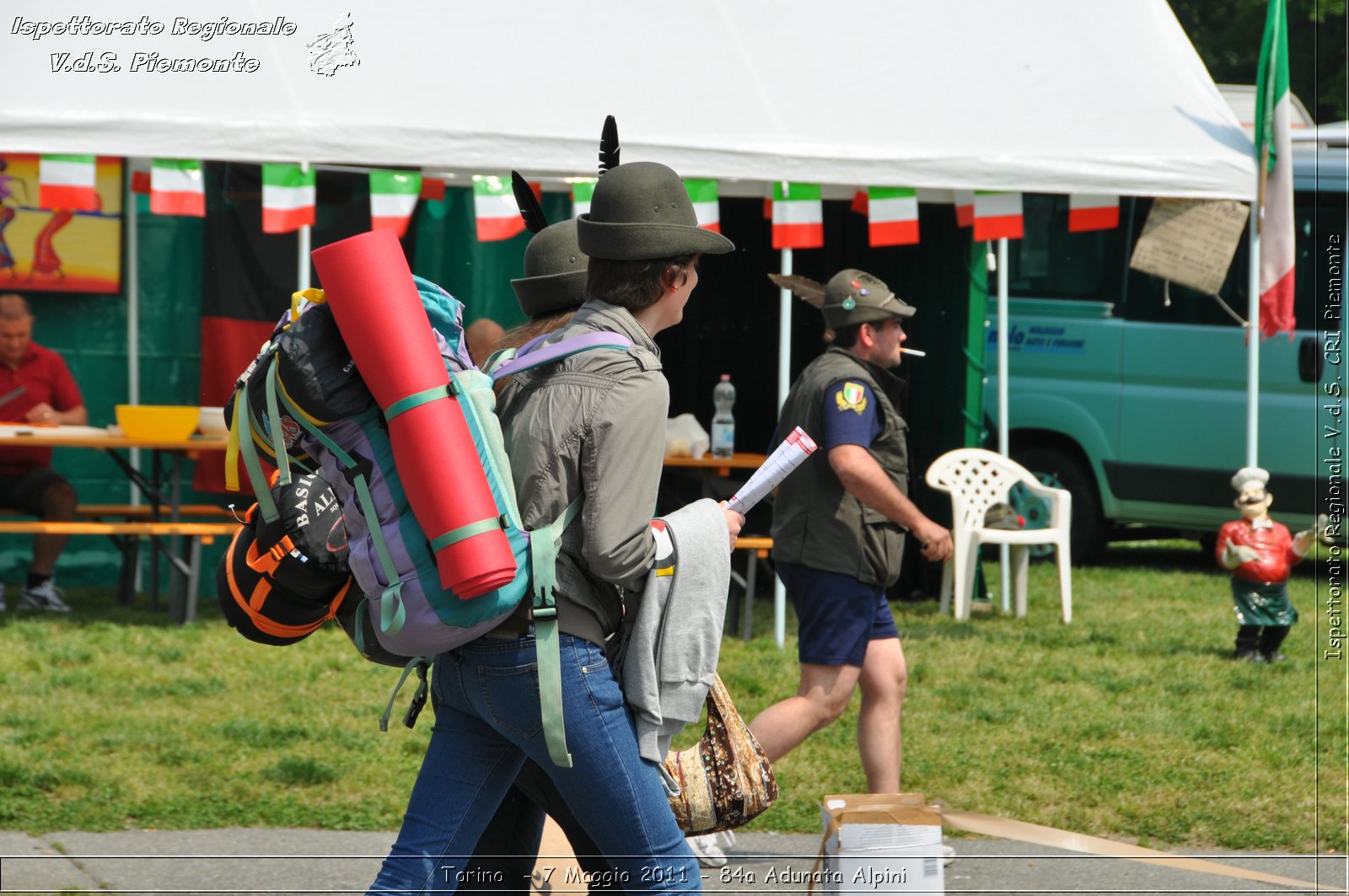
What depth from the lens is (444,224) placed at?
8961 millimetres

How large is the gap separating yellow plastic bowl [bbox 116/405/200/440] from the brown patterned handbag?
503 centimetres

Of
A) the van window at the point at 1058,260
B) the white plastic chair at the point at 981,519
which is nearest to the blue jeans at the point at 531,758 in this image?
the white plastic chair at the point at 981,519

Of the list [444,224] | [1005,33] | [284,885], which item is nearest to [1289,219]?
[1005,33]

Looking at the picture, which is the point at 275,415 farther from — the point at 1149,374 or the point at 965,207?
the point at 1149,374

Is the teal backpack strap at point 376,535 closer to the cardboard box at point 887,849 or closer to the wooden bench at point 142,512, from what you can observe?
the cardboard box at point 887,849

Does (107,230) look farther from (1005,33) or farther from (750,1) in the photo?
(1005,33)

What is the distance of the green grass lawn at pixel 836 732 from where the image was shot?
5055 millimetres

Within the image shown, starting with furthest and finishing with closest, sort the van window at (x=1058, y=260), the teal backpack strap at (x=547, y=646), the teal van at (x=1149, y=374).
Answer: the van window at (x=1058, y=260) → the teal van at (x=1149, y=374) → the teal backpack strap at (x=547, y=646)

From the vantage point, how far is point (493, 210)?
301 inches

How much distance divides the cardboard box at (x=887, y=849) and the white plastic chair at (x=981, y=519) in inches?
195

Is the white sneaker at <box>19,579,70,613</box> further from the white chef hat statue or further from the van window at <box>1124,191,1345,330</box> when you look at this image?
the van window at <box>1124,191,1345,330</box>

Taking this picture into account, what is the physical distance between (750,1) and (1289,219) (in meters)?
3.24

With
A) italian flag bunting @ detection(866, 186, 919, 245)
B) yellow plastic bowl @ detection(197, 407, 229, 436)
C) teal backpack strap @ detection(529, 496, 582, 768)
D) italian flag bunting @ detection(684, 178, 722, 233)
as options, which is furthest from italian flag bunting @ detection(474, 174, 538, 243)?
teal backpack strap @ detection(529, 496, 582, 768)

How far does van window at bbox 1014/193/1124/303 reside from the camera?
10.7 meters
